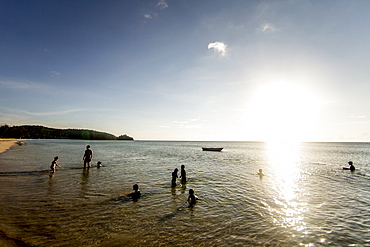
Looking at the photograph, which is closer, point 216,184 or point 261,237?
point 261,237

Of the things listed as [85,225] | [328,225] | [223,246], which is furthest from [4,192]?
[328,225]

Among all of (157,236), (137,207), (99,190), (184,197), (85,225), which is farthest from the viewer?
(99,190)

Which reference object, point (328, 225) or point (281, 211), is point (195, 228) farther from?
point (328, 225)

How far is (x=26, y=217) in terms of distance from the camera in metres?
8.39

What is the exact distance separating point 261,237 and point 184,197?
6110mm

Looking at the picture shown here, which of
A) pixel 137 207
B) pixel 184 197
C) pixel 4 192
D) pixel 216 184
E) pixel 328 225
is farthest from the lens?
pixel 216 184

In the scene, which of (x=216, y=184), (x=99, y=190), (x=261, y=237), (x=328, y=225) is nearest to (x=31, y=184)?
(x=99, y=190)

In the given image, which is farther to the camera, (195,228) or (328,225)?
(328,225)

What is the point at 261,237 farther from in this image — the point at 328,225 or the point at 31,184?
the point at 31,184

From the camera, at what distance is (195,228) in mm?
8195

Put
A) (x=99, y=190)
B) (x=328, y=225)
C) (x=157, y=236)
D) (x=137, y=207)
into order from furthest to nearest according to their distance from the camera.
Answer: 1. (x=99, y=190)
2. (x=137, y=207)
3. (x=328, y=225)
4. (x=157, y=236)

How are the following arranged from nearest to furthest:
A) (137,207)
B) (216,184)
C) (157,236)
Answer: (157,236)
(137,207)
(216,184)

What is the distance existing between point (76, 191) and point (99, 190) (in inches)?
60.5

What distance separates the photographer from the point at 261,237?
770 centimetres
